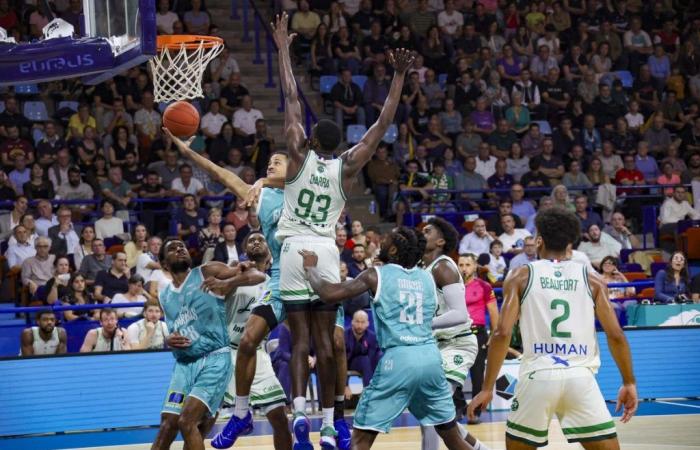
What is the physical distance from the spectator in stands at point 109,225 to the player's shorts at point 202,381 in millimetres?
8725

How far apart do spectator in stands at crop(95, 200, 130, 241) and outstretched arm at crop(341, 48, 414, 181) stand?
882 cm

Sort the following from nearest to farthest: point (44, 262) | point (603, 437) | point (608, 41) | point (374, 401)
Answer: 1. point (603, 437)
2. point (374, 401)
3. point (44, 262)
4. point (608, 41)

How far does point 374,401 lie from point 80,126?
1212 cm

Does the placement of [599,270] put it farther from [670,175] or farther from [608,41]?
[608,41]

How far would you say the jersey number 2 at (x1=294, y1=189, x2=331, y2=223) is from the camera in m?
9.27

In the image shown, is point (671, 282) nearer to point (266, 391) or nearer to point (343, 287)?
point (266, 391)

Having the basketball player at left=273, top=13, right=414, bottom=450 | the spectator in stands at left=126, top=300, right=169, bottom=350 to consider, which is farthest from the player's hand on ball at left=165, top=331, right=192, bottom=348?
the spectator in stands at left=126, top=300, right=169, bottom=350

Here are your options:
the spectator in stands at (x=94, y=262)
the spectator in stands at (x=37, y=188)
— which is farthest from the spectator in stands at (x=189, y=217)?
the spectator in stands at (x=37, y=188)

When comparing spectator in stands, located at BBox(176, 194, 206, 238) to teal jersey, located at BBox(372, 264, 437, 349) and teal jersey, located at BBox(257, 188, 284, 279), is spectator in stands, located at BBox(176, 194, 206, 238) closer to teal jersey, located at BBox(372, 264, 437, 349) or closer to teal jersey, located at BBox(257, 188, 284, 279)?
teal jersey, located at BBox(257, 188, 284, 279)

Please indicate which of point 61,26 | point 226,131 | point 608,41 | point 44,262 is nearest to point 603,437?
point 61,26

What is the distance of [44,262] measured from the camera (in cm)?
1638

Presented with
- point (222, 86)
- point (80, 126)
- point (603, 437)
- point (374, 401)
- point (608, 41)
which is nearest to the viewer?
point (603, 437)

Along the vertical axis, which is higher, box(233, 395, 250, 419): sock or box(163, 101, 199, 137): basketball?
box(163, 101, 199, 137): basketball

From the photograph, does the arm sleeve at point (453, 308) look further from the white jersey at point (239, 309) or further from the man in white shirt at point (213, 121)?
the man in white shirt at point (213, 121)
